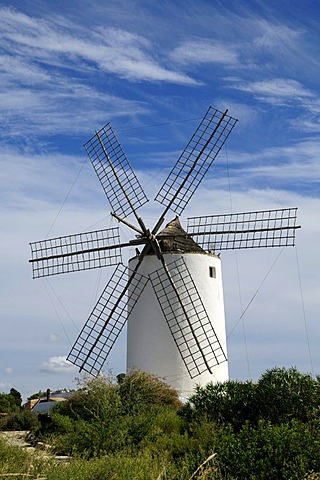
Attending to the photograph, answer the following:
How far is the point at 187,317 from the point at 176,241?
2.41 m

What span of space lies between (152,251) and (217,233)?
2.12 meters

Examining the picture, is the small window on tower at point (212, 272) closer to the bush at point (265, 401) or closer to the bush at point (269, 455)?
the bush at point (265, 401)

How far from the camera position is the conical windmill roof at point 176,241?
68.0 ft

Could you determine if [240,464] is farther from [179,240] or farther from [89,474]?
[179,240]

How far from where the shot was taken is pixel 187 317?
1991 centimetres

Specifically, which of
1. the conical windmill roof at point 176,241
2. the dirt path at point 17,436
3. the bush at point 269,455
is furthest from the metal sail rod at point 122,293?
the bush at point 269,455

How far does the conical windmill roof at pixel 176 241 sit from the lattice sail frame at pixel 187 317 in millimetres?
443

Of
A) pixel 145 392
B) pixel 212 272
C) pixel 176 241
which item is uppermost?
pixel 176 241

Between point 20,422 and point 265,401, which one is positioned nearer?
point 265,401

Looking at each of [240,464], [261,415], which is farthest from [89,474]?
[261,415]

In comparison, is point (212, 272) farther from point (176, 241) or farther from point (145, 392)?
point (145, 392)

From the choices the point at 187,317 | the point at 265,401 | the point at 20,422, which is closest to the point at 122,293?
the point at 187,317

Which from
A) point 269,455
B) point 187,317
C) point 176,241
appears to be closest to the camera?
point 269,455

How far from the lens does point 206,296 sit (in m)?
20.7
